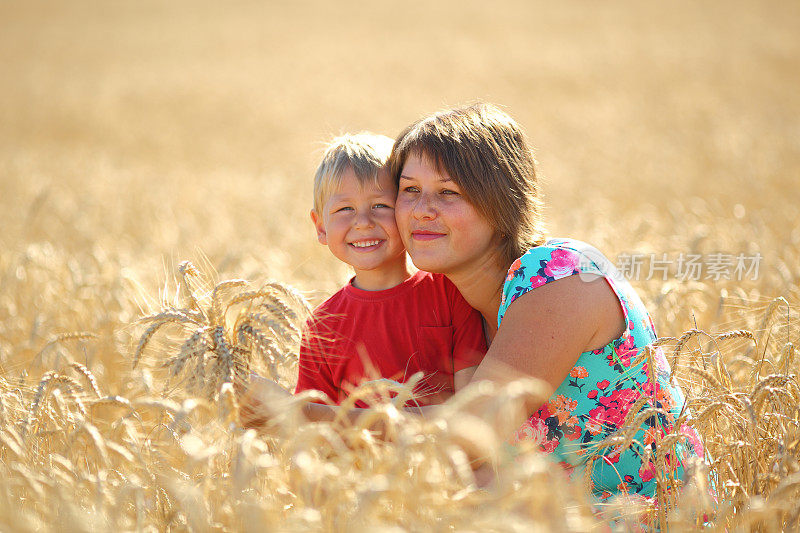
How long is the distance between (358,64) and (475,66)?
149 inches

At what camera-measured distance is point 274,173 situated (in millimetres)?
11289

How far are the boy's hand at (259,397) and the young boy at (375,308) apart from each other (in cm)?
41

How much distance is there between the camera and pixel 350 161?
8.68 feet

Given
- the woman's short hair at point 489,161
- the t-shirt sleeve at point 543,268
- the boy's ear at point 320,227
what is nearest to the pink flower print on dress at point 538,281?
the t-shirt sleeve at point 543,268

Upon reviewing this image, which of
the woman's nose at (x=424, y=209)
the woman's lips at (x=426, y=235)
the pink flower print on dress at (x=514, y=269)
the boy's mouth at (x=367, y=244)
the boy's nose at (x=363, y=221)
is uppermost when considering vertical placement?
the woman's nose at (x=424, y=209)

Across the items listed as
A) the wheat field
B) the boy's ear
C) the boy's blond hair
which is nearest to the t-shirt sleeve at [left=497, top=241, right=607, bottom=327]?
the wheat field

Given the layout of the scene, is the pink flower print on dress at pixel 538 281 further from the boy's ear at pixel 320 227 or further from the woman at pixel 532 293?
the boy's ear at pixel 320 227

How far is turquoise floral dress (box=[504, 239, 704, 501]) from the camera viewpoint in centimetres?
221

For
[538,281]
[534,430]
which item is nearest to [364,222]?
[538,281]

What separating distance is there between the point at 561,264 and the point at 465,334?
50 cm

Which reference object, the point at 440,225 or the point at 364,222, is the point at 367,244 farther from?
the point at 440,225

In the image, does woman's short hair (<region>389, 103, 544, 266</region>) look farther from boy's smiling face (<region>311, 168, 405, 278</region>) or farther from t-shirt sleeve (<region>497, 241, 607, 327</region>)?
t-shirt sleeve (<region>497, 241, 607, 327</region>)

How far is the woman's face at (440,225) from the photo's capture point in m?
2.41

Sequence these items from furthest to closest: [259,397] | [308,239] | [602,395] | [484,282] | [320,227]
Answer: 1. [308,239]
2. [320,227]
3. [484,282]
4. [602,395]
5. [259,397]
